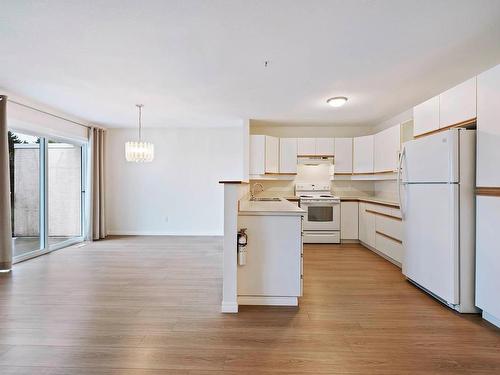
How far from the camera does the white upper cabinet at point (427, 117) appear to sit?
276 centimetres

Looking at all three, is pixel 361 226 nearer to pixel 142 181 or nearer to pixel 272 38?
pixel 272 38

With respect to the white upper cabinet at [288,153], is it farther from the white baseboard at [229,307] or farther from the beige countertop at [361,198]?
the white baseboard at [229,307]

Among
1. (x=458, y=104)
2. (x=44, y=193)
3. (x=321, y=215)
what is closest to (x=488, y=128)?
(x=458, y=104)

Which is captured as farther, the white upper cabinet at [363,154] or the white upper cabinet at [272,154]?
the white upper cabinet at [272,154]

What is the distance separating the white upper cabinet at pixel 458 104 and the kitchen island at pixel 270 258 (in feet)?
5.72

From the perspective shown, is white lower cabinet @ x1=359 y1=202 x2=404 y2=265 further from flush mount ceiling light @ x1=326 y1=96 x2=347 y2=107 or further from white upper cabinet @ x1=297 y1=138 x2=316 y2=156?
flush mount ceiling light @ x1=326 y1=96 x2=347 y2=107

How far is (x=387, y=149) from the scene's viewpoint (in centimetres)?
459

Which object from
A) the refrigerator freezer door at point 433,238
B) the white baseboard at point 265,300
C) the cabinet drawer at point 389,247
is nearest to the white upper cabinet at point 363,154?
the cabinet drawer at point 389,247

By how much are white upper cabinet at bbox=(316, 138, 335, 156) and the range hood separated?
0.09 meters

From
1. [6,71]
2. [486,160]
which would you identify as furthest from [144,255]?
[486,160]

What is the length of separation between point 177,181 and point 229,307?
13.3 feet

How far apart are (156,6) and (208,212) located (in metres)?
4.51

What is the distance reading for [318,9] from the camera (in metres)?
1.87

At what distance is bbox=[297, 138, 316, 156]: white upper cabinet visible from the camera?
5402 mm
